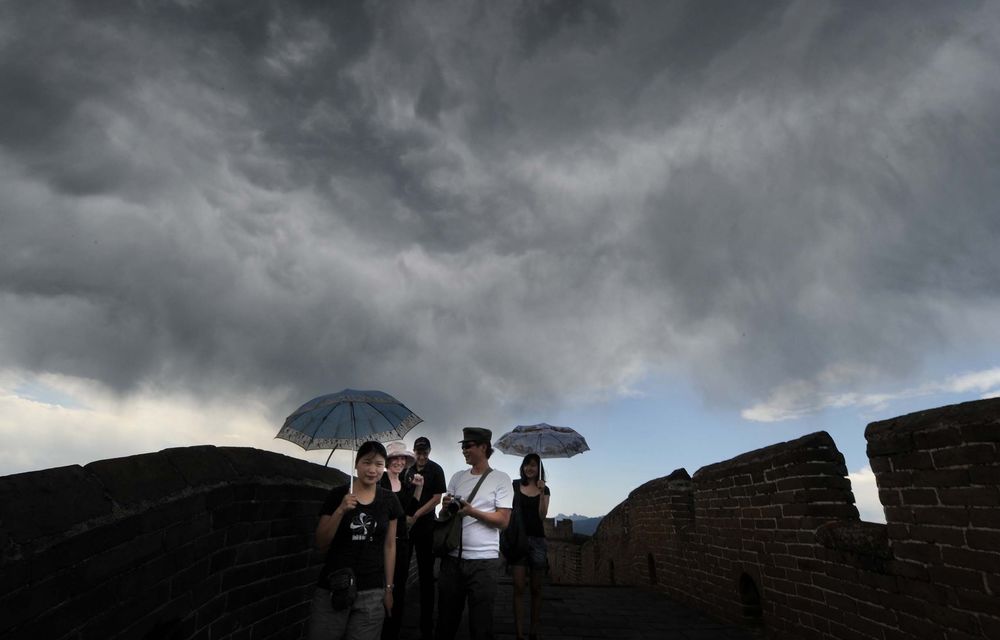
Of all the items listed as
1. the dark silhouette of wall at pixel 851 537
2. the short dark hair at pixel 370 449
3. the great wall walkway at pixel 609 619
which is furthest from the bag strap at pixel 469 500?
the dark silhouette of wall at pixel 851 537

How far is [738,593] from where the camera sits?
6059 millimetres

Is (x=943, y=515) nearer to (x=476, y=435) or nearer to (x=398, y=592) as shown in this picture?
(x=476, y=435)

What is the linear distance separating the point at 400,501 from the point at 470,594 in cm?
113

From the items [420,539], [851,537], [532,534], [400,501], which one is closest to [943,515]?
[851,537]

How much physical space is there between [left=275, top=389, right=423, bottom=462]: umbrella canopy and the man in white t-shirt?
159 centimetres

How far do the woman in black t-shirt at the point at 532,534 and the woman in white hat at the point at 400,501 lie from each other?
0.98 meters

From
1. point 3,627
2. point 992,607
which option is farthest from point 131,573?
point 992,607

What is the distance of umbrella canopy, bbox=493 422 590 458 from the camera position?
26.5 ft

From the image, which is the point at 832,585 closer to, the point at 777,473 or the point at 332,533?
the point at 777,473

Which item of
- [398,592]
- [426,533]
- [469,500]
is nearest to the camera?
[469,500]

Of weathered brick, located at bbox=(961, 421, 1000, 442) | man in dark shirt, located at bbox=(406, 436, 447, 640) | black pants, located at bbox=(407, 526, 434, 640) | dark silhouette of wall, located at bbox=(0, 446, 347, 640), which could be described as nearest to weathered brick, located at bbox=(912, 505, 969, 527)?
weathered brick, located at bbox=(961, 421, 1000, 442)

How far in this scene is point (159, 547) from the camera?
8.98 ft

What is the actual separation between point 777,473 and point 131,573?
5121 mm

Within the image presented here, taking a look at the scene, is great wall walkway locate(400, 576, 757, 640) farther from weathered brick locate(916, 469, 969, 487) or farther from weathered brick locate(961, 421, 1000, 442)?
weathered brick locate(961, 421, 1000, 442)
